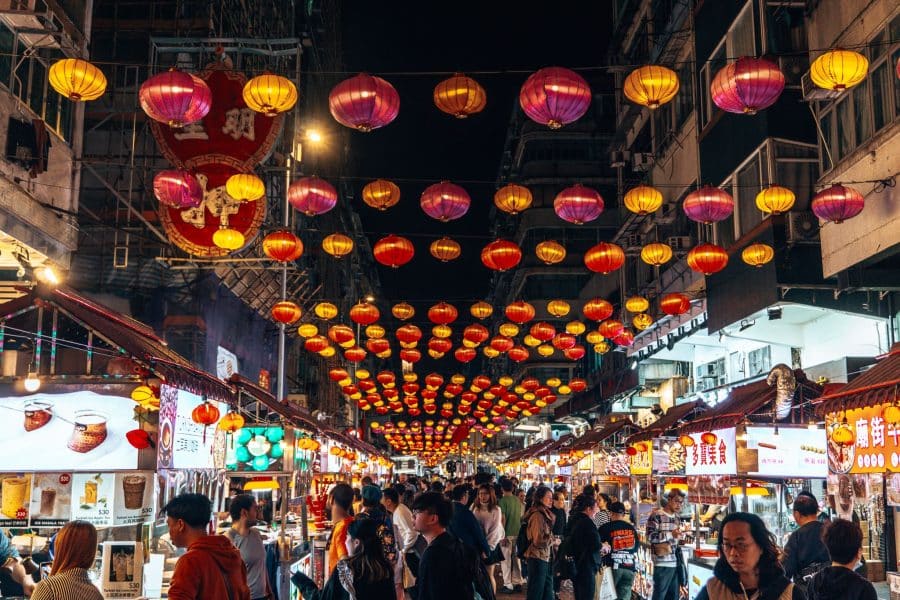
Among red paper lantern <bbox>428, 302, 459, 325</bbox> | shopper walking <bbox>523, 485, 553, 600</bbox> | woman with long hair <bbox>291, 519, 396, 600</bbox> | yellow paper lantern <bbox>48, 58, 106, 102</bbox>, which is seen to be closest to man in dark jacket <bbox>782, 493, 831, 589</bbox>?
shopper walking <bbox>523, 485, 553, 600</bbox>

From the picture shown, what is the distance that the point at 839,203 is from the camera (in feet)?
43.5

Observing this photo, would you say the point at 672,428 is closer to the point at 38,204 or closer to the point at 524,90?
the point at 524,90

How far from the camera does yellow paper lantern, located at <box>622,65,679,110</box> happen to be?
1254 cm

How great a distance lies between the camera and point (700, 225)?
76.1 ft

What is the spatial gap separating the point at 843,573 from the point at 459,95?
8258 millimetres

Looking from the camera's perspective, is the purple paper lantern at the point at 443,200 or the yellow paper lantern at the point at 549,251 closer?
the purple paper lantern at the point at 443,200

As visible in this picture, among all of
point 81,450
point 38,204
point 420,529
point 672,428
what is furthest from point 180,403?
point 672,428

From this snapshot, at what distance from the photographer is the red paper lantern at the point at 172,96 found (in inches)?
446

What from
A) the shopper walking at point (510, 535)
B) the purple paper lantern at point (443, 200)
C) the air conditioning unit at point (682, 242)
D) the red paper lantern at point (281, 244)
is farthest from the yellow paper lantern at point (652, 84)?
the air conditioning unit at point (682, 242)

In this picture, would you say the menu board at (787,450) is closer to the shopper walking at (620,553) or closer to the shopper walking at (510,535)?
the shopper walking at (620,553)


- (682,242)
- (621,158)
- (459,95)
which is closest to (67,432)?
(459,95)

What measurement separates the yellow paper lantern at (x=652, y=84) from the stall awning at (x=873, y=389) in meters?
4.71

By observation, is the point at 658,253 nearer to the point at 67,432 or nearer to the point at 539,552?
the point at 539,552

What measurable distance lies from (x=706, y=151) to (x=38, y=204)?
1499 centimetres
